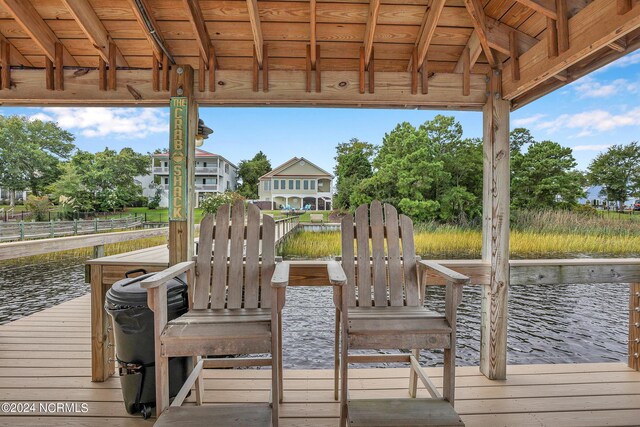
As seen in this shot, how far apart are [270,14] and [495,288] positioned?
2.44m

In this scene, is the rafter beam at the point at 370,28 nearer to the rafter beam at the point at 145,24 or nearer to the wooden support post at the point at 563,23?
the wooden support post at the point at 563,23

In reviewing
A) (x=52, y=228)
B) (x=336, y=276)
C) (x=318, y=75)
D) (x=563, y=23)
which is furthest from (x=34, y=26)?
(x=52, y=228)

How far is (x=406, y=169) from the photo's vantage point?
24.7 ft

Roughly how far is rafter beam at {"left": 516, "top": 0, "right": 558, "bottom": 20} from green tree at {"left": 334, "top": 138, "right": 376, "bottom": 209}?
17.3 ft

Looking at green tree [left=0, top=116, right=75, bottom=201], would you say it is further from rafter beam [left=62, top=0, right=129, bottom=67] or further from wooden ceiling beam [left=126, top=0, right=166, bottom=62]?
wooden ceiling beam [left=126, top=0, right=166, bottom=62]

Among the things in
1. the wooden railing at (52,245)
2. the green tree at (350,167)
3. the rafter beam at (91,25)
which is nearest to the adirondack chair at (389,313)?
the rafter beam at (91,25)

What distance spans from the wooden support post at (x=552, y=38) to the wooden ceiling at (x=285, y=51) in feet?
0.40

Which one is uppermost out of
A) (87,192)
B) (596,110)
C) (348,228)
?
(596,110)

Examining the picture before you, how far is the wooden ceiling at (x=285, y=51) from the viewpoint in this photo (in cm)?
208

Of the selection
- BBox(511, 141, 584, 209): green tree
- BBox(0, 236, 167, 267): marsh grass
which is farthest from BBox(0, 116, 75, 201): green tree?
BBox(511, 141, 584, 209): green tree

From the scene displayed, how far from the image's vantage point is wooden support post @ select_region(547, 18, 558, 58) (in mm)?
1822

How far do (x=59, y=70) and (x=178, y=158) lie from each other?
1.06 meters

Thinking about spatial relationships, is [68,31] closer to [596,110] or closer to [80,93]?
[80,93]

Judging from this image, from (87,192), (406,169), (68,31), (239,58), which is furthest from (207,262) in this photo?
(87,192)
